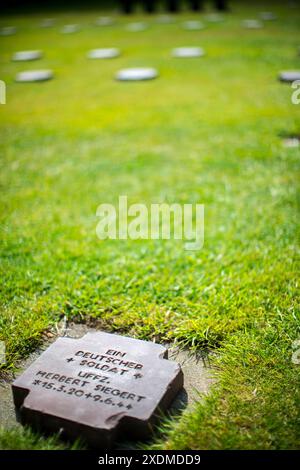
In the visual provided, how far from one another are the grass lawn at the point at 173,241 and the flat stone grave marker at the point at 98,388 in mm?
91

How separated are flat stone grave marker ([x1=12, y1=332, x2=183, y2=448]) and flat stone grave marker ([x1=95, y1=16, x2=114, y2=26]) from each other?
1249cm

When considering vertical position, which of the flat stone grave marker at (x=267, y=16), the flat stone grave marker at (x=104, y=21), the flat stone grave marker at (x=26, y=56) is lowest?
the flat stone grave marker at (x=267, y=16)

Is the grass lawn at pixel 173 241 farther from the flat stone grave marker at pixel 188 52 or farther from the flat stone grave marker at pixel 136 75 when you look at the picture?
the flat stone grave marker at pixel 188 52

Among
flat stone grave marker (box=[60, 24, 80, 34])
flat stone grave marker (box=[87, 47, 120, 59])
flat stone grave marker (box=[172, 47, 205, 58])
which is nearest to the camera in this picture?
flat stone grave marker (box=[172, 47, 205, 58])

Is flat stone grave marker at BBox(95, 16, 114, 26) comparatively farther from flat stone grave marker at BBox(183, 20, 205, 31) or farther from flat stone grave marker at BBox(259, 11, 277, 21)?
flat stone grave marker at BBox(259, 11, 277, 21)

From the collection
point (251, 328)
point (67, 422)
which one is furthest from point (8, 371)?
point (251, 328)

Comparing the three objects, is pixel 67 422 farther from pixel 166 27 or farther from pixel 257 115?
pixel 166 27

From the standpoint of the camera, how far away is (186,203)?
3.73 m

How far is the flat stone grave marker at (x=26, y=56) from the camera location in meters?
8.99

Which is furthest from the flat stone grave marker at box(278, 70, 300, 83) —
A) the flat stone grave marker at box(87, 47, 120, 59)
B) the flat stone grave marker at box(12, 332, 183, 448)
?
the flat stone grave marker at box(12, 332, 183, 448)

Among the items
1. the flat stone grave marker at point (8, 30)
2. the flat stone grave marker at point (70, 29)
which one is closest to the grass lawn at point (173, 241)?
the flat stone grave marker at point (70, 29)

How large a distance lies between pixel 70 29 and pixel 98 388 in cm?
1221

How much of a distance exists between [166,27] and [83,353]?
11.3 m

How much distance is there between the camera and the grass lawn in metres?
2.06
